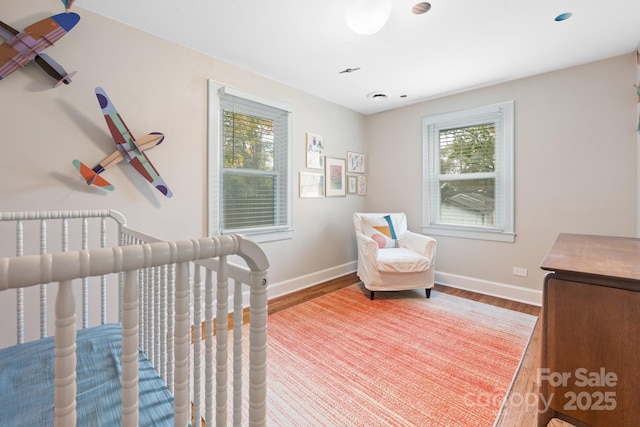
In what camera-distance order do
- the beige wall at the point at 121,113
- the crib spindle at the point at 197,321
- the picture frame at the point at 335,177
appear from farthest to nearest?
the picture frame at the point at 335,177 < the beige wall at the point at 121,113 < the crib spindle at the point at 197,321

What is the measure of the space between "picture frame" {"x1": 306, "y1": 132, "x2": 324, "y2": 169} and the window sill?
1.58 m

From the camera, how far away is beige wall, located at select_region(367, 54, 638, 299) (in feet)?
8.04

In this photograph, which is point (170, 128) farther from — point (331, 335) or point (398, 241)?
point (398, 241)

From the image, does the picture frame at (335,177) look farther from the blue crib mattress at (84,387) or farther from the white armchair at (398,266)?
the blue crib mattress at (84,387)

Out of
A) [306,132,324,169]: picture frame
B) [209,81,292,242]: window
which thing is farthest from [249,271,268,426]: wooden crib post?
[306,132,324,169]: picture frame

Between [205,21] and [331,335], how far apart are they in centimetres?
250

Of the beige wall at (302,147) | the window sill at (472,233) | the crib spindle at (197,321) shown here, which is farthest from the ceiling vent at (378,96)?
the crib spindle at (197,321)

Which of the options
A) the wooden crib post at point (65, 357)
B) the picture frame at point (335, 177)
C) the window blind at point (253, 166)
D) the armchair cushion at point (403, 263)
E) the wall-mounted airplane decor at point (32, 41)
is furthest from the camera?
the picture frame at point (335, 177)

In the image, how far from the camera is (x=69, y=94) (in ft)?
5.90

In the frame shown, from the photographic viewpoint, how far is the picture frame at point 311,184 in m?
3.26

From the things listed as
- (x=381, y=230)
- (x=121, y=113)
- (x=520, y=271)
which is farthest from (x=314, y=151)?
(x=520, y=271)

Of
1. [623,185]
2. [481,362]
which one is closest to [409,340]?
[481,362]

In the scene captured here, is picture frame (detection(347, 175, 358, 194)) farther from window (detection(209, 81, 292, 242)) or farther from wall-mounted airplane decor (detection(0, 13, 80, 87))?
wall-mounted airplane decor (detection(0, 13, 80, 87))

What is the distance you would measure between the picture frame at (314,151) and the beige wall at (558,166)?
139 cm
